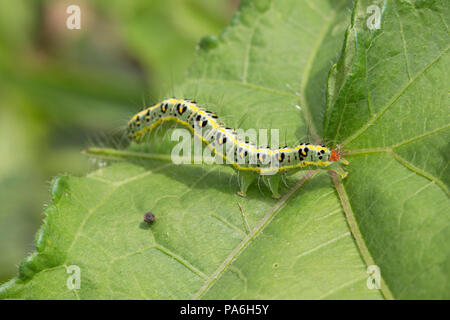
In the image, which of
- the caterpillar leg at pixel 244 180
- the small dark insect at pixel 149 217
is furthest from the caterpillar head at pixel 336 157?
the small dark insect at pixel 149 217

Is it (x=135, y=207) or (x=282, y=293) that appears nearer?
(x=282, y=293)

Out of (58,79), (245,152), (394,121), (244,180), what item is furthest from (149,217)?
(58,79)

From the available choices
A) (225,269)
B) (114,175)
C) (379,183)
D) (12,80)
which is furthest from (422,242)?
(12,80)

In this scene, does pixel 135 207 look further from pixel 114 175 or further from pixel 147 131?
pixel 147 131

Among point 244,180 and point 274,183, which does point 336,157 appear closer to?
point 274,183

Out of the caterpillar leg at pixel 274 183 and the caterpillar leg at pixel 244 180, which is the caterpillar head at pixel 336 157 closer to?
the caterpillar leg at pixel 274 183
